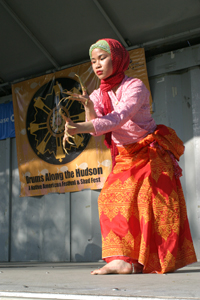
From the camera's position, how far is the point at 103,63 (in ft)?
7.13

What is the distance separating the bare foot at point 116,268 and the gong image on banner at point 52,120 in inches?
124

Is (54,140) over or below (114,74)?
over

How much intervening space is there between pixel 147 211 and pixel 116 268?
0.34 metres

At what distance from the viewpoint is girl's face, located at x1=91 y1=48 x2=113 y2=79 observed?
217 cm

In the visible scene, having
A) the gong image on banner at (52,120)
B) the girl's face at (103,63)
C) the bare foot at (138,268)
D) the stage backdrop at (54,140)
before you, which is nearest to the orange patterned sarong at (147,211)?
the bare foot at (138,268)

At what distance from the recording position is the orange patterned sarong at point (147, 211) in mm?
1909

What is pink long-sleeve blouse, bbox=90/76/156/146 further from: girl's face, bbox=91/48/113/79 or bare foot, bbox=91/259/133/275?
bare foot, bbox=91/259/133/275

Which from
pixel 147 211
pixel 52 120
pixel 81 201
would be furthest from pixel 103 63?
pixel 52 120

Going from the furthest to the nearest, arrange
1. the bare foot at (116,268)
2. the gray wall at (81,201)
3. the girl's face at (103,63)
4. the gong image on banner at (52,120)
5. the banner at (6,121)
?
1. the banner at (6,121)
2. the gong image on banner at (52,120)
3. the gray wall at (81,201)
4. the girl's face at (103,63)
5. the bare foot at (116,268)

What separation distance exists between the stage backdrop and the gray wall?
221mm

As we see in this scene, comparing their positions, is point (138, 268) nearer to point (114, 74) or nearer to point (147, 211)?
point (147, 211)

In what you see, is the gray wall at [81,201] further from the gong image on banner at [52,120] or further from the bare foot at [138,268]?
the bare foot at [138,268]

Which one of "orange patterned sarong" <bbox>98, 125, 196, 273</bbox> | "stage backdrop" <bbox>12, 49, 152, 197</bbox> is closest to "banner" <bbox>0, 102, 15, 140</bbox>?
"stage backdrop" <bbox>12, 49, 152, 197</bbox>

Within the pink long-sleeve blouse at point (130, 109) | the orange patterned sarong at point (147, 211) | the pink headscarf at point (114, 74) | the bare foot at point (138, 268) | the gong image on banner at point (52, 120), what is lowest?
the bare foot at point (138, 268)
